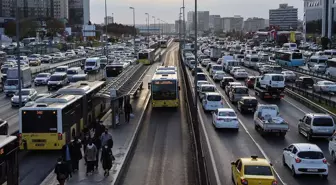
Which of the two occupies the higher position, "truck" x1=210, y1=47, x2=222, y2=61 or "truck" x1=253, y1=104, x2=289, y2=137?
"truck" x1=210, y1=47, x2=222, y2=61

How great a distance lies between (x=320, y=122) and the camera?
27359mm

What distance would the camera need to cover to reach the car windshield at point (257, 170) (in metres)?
17.1

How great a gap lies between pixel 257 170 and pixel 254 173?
0.58ft

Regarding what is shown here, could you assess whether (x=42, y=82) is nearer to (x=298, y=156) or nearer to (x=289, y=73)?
(x=289, y=73)

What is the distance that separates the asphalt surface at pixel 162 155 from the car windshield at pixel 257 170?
8.89ft

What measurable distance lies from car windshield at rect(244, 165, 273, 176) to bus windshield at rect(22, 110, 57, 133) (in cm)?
941

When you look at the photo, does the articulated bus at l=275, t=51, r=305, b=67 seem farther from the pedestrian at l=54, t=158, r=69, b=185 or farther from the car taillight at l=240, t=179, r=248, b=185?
the pedestrian at l=54, t=158, r=69, b=185

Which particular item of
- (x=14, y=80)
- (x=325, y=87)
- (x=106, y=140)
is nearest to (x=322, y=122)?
(x=106, y=140)

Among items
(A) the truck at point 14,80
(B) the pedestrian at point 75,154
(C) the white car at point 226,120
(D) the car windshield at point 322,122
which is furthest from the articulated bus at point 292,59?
(B) the pedestrian at point 75,154

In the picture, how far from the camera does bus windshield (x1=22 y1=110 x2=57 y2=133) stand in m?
23.0

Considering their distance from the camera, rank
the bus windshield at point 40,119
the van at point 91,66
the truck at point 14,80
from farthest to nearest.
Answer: the van at point 91,66
the truck at point 14,80
the bus windshield at point 40,119

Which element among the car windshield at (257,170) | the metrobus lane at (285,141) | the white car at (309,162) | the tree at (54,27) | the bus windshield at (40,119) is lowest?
the metrobus lane at (285,141)

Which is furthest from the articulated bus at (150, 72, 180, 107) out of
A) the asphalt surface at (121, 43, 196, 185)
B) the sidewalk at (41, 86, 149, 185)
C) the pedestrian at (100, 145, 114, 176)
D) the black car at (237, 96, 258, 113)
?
the pedestrian at (100, 145, 114, 176)

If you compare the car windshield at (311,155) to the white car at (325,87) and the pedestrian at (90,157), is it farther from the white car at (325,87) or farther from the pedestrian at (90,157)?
the white car at (325,87)
